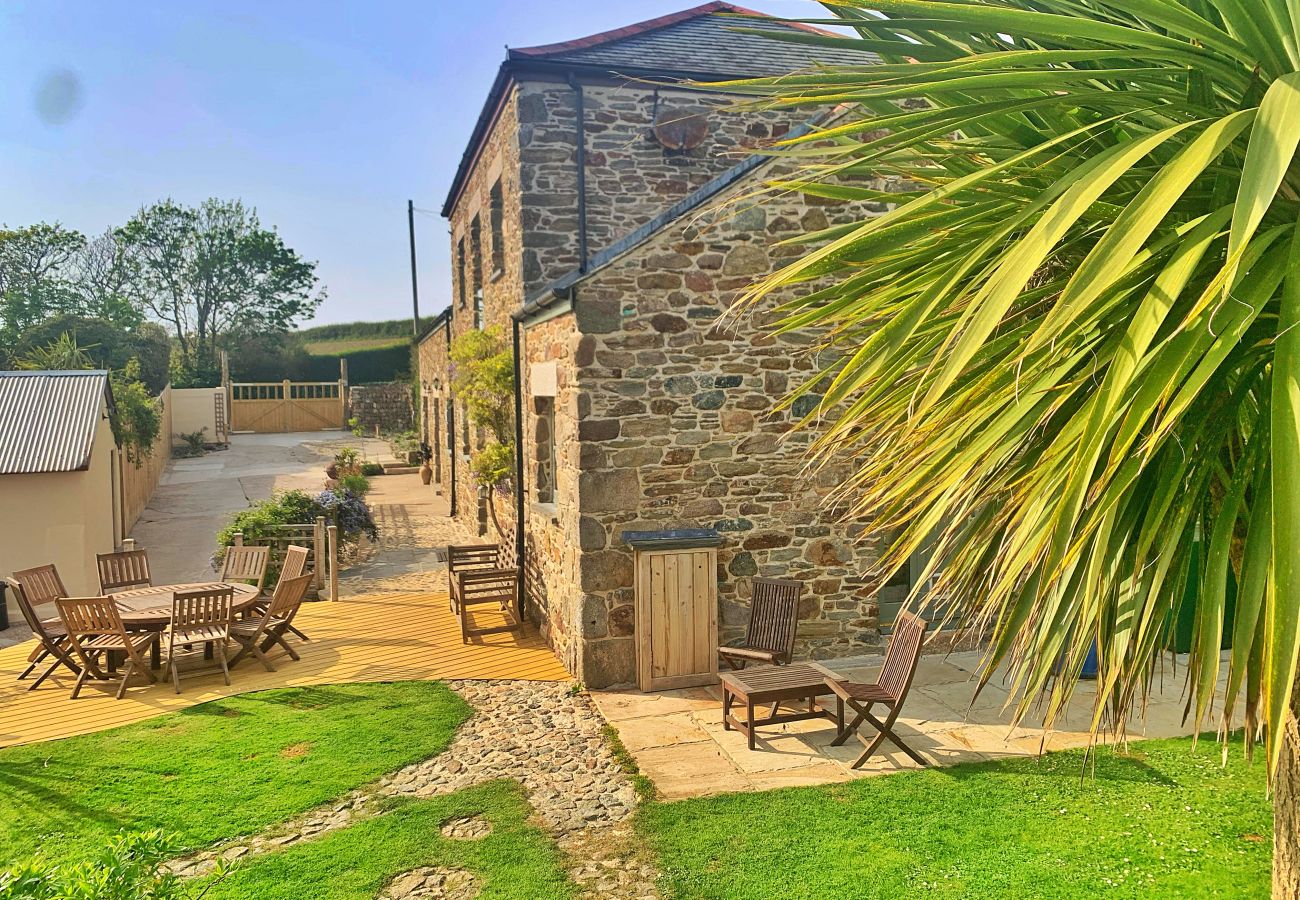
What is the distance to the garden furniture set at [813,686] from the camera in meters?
6.11

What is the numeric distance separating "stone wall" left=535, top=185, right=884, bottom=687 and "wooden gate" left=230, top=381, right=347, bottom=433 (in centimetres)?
3101

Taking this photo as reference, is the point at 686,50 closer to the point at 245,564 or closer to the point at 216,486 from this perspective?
the point at 245,564

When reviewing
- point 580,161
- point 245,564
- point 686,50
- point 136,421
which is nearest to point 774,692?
point 245,564

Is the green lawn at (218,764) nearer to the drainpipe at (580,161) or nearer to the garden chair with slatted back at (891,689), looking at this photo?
the garden chair with slatted back at (891,689)

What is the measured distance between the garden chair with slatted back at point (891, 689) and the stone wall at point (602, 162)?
5.98m

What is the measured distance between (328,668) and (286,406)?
29825 mm

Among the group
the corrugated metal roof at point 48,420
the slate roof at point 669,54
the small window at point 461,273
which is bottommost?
the corrugated metal roof at point 48,420

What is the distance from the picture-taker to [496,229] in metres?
12.5

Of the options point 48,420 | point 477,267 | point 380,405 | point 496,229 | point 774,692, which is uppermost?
point 496,229

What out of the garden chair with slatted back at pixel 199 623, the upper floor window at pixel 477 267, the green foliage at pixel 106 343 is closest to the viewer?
the garden chair with slatted back at pixel 199 623

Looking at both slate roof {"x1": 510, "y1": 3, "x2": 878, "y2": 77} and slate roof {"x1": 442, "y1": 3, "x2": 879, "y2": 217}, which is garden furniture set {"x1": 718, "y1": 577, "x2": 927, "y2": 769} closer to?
slate roof {"x1": 442, "y1": 3, "x2": 879, "y2": 217}

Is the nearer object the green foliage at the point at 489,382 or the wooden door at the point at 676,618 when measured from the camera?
the wooden door at the point at 676,618

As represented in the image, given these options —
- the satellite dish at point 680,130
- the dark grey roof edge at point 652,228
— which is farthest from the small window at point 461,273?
the dark grey roof edge at point 652,228

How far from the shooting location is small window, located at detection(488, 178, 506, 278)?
12.3 meters
